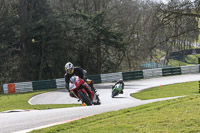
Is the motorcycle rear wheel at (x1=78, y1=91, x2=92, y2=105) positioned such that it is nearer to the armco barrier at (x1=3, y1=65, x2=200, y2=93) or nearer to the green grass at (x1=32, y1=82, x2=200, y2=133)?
the green grass at (x1=32, y1=82, x2=200, y2=133)

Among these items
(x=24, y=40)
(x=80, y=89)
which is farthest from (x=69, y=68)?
(x=24, y=40)

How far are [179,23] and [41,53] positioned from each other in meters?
19.4

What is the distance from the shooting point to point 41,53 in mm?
36062

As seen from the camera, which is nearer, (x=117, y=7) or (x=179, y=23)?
(x=179, y=23)

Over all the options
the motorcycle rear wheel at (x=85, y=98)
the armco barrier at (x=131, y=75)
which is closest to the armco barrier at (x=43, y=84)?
the armco barrier at (x=131, y=75)

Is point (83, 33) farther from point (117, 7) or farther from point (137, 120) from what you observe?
point (137, 120)

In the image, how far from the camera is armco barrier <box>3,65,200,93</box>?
2887cm

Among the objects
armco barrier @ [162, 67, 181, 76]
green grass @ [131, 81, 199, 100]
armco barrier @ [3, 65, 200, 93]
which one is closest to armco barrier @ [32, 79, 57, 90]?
armco barrier @ [3, 65, 200, 93]

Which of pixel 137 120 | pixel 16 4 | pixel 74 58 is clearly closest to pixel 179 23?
pixel 137 120

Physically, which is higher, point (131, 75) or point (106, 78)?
point (131, 75)

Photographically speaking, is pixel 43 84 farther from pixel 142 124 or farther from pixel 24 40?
→ pixel 142 124

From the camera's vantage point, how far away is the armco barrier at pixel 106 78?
28.9 meters

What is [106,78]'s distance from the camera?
1254 inches

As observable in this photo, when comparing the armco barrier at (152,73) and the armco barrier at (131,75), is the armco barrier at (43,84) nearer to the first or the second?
the armco barrier at (131,75)
